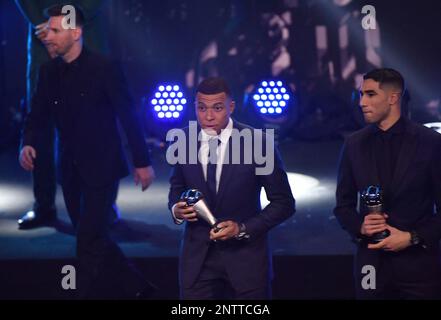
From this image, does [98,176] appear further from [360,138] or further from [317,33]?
[317,33]

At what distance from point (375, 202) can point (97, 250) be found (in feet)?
5.94

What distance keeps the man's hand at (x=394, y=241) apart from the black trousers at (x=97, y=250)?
170 centimetres

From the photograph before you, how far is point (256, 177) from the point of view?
13.5 feet

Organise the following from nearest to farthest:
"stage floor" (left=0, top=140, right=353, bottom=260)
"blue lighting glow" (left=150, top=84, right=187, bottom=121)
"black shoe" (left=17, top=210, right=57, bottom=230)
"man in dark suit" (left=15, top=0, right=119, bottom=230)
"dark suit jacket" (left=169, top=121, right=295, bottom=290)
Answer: "dark suit jacket" (left=169, top=121, right=295, bottom=290), "stage floor" (left=0, top=140, right=353, bottom=260), "black shoe" (left=17, top=210, right=57, bottom=230), "man in dark suit" (left=15, top=0, right=119, bottom=230), "blue lighting glow" (left=150, top=84, right=187, bottom=121)

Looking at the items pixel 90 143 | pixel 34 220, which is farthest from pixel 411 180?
pixel 34 220

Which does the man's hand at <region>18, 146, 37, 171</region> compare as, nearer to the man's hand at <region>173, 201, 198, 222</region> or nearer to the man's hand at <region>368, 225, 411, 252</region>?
the man's hand at <region>173, 201, 198, 222</region>

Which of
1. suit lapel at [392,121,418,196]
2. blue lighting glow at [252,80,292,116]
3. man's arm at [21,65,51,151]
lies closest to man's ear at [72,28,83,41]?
man's arm at [21,65,51,151]

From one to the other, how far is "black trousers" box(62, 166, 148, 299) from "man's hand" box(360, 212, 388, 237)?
170 centimetres

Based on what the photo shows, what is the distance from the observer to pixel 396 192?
3.95m

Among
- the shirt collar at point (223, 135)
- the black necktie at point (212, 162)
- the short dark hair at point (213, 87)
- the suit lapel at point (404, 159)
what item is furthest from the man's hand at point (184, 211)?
the suit lapel at point (404, 159)

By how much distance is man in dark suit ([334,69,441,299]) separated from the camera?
3.94 meters

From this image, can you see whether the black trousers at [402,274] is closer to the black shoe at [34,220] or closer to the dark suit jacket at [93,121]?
the dark suit jacket at [93,121]

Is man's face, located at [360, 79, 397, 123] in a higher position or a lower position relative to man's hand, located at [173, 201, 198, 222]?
higher
